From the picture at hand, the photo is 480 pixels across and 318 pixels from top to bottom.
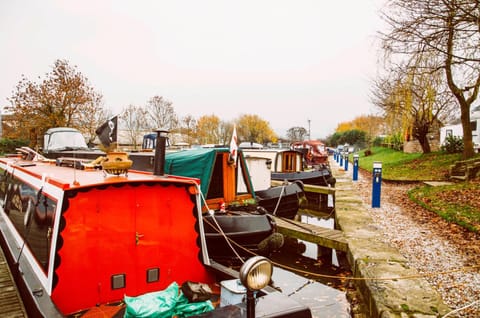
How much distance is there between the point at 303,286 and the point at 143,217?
15.0ft

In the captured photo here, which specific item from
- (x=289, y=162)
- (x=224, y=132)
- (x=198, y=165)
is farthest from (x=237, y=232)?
(x=224, y=132)

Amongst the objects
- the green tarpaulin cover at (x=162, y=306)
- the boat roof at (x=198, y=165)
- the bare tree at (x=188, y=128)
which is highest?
the bare tree at (x=188, y=128)

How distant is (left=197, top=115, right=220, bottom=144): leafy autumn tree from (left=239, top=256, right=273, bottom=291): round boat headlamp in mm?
45468

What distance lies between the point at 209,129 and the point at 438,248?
162 feet

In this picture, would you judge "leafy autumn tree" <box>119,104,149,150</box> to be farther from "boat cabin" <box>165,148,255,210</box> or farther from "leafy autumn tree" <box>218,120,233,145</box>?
"boat cabin" <box>165,148,255,210</box>

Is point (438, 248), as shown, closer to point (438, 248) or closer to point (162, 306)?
point (438, 248)

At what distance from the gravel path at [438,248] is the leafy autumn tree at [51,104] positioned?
23348 mm

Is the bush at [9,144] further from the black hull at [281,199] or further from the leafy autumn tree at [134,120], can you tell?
the black hull at [281,199]

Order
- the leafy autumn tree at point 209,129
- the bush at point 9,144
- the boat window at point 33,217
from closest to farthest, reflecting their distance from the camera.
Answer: the boat window at point 33,217, the bush at point 9,144, the leafy autumn tree at point 209,129

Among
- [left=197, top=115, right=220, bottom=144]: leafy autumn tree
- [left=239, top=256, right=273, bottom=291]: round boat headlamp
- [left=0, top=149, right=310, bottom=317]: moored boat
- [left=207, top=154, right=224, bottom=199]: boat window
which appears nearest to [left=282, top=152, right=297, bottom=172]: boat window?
[left=207, top=154, right=224, bottom=199]: boat window

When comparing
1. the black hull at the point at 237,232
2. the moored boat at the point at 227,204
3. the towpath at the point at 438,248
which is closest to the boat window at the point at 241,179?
the moored boat at the point at 227,204

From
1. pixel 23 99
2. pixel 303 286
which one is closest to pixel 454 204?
pixel 303 286

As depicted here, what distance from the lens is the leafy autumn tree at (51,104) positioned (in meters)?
24.4

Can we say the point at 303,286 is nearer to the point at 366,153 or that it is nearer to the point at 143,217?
the point at 143,217
